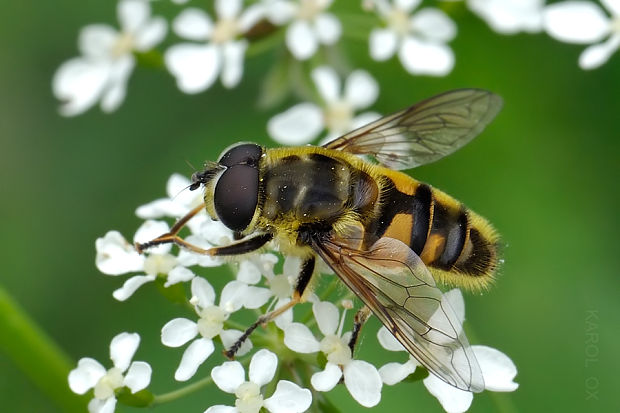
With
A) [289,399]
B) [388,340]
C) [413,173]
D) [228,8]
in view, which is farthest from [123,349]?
[413,173]

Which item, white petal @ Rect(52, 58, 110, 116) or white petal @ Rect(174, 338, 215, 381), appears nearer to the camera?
white petal @ Rect(174, 338, 215, 381)

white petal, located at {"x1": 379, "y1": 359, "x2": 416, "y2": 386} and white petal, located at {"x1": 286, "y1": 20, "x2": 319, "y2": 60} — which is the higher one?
white petal, located at {"x1": 286, "y1": 20, "x2": 319, "y2": 60}

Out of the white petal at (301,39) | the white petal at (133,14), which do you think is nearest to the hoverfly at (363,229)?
the white petal at (301,39)

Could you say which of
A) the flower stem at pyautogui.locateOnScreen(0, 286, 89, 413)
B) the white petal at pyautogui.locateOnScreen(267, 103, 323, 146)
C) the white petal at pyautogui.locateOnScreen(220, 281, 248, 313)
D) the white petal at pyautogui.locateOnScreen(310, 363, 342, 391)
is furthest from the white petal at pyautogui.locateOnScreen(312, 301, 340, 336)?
the white petal at pyautogui.locateOnScreen(267, 103, 323, 146)

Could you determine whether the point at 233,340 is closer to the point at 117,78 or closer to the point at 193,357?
the point at 193,357

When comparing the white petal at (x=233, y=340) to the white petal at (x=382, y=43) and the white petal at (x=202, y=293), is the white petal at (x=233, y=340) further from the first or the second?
the white petal at (x=382, y=43)

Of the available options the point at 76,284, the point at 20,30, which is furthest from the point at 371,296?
the point at 20,30

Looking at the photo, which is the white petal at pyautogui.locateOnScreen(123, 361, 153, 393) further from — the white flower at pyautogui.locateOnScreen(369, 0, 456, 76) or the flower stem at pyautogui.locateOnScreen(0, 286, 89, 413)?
the white flower at pyautogui.locateOnScreen(369, 0, 456, 76)
